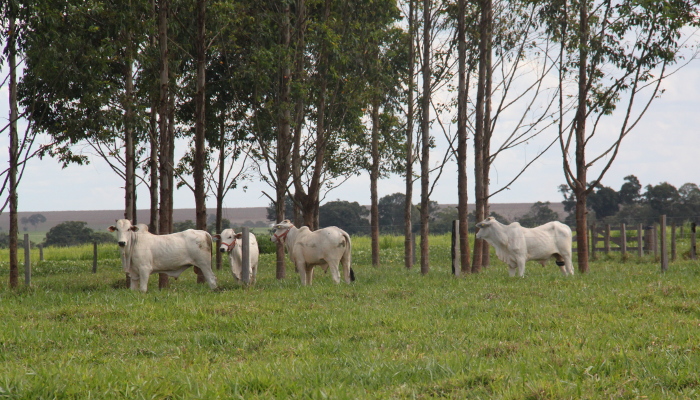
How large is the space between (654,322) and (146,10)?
14.4m

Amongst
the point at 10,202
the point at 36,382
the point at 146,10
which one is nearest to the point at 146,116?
the point at 146,10

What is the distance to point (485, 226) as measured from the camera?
60.5 feet

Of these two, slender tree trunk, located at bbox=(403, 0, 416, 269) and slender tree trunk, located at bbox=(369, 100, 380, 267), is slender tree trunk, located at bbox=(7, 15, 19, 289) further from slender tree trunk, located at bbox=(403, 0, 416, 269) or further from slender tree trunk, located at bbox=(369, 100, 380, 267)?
slender tree trunk, located at bbox=(369, 100, 380, 267)

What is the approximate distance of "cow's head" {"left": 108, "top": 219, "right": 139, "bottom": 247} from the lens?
15242mm

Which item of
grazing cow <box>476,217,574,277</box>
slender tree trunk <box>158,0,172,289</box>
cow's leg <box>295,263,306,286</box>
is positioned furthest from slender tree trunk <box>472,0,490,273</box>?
slender tree trunk <box>158,0,172,289</box>

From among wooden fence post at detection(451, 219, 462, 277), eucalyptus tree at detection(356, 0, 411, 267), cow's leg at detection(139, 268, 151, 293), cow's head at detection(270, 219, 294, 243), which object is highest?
eucalyptus tree at detection(356, 0, 411, 267)

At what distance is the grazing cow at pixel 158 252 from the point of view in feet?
50.6

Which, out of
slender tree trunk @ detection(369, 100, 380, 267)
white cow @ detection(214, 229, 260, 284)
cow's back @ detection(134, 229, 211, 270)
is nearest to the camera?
cow's back @ detection(134, 229, 211, 270)

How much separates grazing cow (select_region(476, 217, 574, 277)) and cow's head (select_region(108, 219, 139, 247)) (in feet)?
28.7

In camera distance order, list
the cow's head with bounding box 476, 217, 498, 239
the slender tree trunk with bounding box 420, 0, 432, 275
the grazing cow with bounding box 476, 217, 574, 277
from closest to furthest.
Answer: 1. the grazing cow with bounding box 476, 217, 574, 277
2. the cow's head with bounding box 476, 217, 498, 239
3. the slender tree trunk with bounding box 420, 0, 432, 275

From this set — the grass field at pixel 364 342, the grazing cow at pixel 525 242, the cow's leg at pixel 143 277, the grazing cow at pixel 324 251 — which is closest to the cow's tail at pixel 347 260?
the grazing cow at pixel 324 251

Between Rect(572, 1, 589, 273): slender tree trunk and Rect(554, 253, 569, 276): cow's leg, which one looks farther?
Rect(554, 253, 569, 276): cow's leg

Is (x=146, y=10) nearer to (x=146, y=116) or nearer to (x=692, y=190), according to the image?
(x=146, y=116)

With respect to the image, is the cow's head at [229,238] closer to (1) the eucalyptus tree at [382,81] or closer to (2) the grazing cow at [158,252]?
(2) the grazing cow at [158,252]
